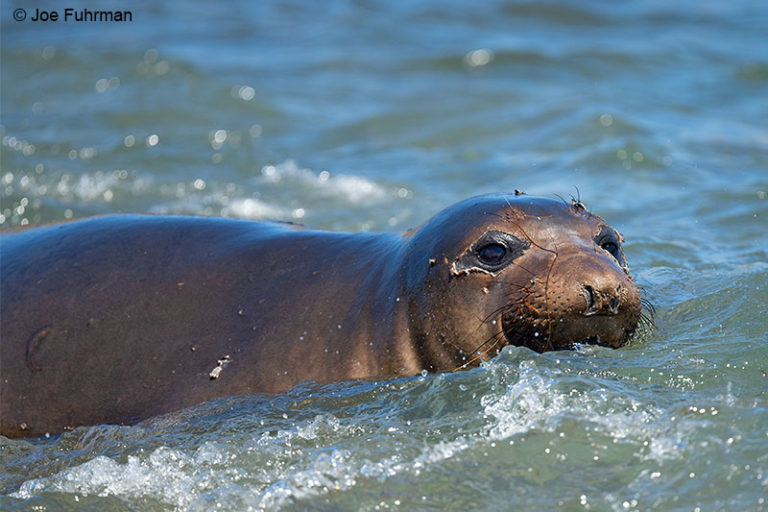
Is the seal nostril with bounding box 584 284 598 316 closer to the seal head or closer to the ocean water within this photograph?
the seal head

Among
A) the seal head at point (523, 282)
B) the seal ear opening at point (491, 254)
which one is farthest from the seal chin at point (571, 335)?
the seal ear opening at point (491, 254)

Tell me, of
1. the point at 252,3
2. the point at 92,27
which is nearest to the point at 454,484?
the point at 92,27

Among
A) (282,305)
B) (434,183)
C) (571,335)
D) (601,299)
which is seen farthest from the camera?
(434,183)

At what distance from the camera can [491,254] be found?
467 cm

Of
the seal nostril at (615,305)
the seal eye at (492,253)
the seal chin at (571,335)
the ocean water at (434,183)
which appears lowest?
the ocean water at (434,183)

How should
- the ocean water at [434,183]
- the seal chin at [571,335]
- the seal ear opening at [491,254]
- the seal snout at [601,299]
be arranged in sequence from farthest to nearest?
the seal ear opening at [491,254] < the seal chin at [571,335] < the seal snout at [601,299] < the ocean water at [434,183]

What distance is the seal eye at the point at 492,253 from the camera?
4664 millimetres

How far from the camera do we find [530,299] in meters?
4.50

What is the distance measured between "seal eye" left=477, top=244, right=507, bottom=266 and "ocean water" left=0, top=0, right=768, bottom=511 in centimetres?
42

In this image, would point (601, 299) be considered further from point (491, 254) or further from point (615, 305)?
point (491, 254)

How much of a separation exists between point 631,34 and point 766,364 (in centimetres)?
1147

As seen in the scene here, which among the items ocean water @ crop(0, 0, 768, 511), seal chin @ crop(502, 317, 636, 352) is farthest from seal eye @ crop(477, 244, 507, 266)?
ocean water @ crop(0, 0, 768, 511)

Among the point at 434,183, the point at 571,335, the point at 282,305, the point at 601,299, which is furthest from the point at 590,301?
the point at 434,183

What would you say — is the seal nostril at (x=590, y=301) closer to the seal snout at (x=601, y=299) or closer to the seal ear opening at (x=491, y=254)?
the seal snout at (x=601, y=299)
